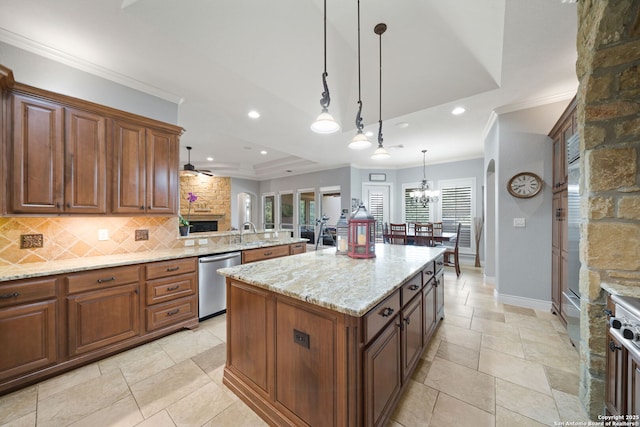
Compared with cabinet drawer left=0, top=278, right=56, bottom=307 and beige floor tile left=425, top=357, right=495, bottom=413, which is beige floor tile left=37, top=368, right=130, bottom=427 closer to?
cabinet drawer left=0, top=278, right=56, bottom=307

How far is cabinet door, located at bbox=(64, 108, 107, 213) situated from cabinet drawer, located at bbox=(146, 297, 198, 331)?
112 cm

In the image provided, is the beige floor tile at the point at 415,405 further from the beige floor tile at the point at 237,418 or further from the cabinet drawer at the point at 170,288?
the cabinet drawer at the point at 170,288

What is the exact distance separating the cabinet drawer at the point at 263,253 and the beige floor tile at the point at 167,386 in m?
1.36

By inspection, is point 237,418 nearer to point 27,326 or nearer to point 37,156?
point 27,326

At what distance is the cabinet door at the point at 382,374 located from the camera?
3.82ft

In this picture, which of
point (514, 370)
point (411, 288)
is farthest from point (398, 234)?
point (411, 288)

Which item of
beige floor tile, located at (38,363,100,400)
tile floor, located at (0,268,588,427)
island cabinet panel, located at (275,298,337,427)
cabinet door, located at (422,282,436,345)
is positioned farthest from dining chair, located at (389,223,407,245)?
beige floor tile, located at (38,363,100,400)

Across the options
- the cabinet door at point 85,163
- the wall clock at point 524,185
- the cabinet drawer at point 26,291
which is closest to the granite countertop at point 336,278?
the cabinet drawer at point 26,291

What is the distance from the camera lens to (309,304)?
1230 mm

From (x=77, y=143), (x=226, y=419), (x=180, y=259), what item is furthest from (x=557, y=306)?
(x=77, y=143)

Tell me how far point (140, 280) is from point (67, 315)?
1.68ft

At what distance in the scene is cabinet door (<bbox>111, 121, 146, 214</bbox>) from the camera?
7.70ft

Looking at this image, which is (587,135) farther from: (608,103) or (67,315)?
(67,315)

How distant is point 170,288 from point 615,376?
3422mm
